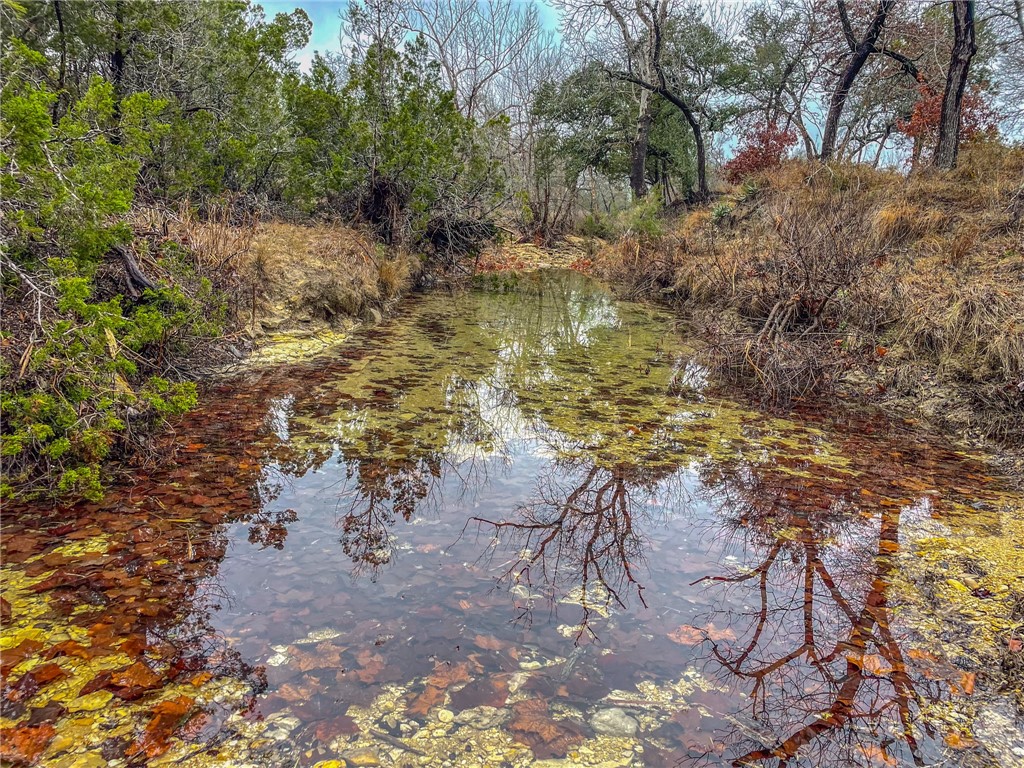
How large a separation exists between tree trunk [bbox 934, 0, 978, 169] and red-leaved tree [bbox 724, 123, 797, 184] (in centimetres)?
460

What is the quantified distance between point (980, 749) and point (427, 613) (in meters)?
2.22

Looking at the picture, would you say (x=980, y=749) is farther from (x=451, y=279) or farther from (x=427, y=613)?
(x=451, y=279)

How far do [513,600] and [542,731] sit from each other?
80cm

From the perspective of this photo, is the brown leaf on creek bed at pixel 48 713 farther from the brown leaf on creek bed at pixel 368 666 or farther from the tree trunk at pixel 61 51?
the tree trunk at pixel 61 51

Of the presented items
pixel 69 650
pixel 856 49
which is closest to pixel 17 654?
pixel 69 650

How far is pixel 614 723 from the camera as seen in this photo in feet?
7.23

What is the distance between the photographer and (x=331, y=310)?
8.47 m

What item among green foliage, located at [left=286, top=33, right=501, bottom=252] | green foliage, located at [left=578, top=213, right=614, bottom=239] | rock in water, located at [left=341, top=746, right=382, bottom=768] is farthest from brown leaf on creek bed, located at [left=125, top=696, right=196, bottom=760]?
green foliage, located at [left=578, top=213, right=614, bottom=239]

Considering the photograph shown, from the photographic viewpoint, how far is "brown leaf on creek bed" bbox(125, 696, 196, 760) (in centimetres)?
194

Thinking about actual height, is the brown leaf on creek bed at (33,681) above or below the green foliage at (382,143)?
below

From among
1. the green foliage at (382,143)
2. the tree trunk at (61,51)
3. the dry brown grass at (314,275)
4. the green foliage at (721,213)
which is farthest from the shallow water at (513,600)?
the green foliage at (721,213)

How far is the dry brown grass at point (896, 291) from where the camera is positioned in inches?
220

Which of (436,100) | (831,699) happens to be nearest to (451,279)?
(436,100)

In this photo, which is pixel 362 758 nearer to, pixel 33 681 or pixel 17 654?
pixel 33 681
